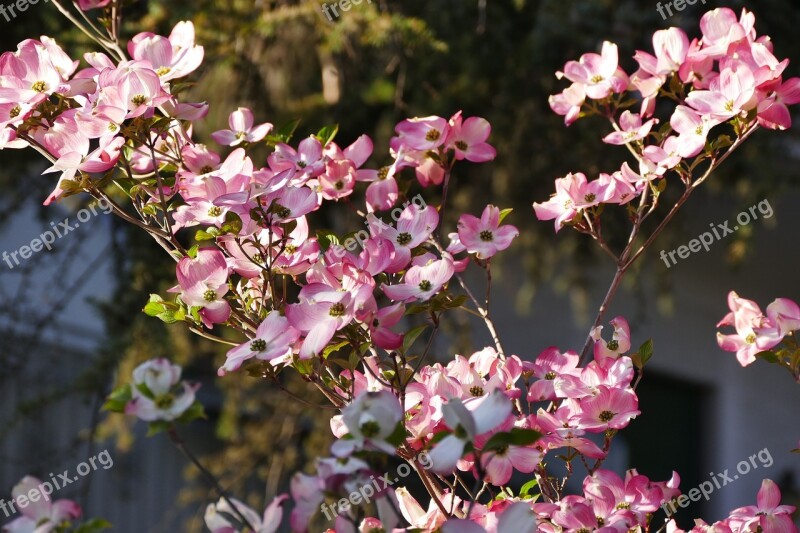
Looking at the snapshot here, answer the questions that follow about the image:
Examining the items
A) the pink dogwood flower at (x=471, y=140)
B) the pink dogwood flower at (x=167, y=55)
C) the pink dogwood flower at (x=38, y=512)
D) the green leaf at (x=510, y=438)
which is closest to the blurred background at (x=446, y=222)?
the pink dogwood flower at (x=167, y=55)

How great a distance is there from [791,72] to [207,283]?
1661mm

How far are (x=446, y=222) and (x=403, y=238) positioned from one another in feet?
5.19

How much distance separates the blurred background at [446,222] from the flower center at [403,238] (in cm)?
54

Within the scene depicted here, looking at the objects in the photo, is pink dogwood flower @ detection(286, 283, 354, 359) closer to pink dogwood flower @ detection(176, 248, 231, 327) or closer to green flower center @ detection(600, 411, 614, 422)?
pink dogwood flower @ detection(176, 248, 231, 327)

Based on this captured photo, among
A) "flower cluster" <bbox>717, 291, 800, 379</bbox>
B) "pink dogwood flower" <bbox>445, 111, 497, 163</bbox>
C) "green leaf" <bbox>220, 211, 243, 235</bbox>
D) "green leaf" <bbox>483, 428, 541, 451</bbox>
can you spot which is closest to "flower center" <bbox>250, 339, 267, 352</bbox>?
"green leaf" <bbox>220, 211, 243, 235</bbox>

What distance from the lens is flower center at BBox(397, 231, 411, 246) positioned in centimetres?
83

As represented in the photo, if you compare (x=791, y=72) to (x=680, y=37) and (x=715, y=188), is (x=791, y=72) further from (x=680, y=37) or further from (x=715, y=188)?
(x=680, y=37)

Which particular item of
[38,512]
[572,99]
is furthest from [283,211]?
[572,99]

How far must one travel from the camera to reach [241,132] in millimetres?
952

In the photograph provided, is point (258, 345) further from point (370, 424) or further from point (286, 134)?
point (286, 134)

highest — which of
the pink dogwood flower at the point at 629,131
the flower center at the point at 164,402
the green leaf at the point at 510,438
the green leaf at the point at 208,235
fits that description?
the flower center at the point at 164,402

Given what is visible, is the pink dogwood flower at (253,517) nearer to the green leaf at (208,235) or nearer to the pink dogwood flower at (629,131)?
the green leaf at (208,235)

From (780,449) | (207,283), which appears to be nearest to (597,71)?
(207,283)

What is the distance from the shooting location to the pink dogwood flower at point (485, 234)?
2.91ft
